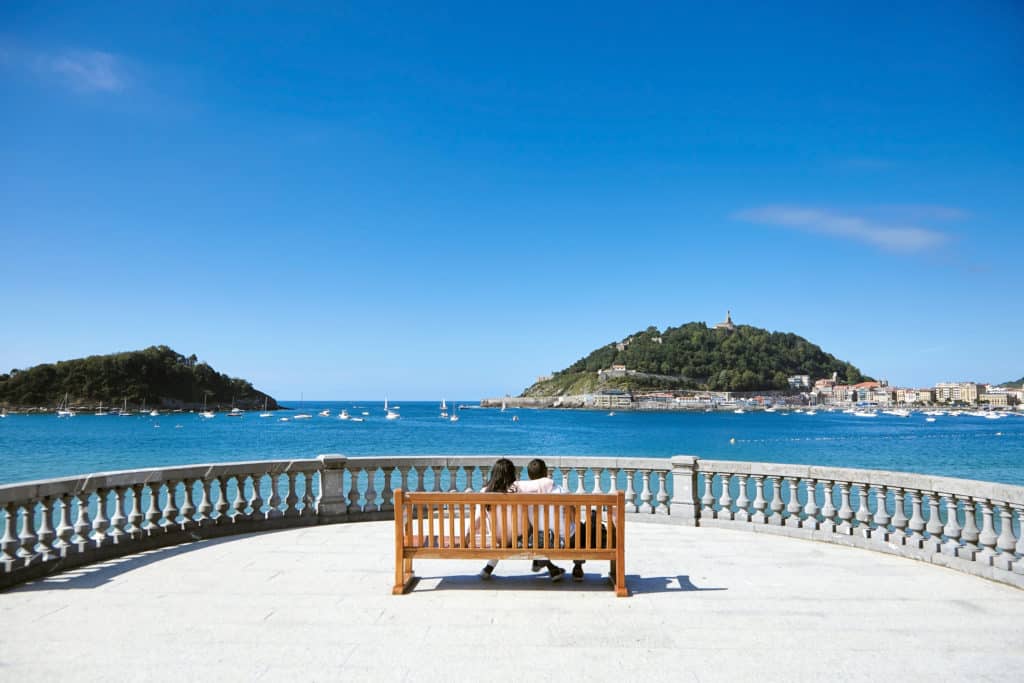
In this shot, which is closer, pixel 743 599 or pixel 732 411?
pixel 743 599

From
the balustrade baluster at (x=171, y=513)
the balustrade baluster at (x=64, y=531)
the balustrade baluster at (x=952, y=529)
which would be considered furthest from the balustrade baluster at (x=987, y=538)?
the balustrade baluster at (x=64, y=531)

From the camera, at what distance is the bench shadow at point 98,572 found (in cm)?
612

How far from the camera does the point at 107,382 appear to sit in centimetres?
14312

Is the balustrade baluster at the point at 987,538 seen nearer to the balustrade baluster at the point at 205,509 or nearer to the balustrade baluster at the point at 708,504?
the balustrade baluster at the point at 708,504

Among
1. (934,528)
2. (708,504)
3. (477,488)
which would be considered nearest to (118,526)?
(477,488)

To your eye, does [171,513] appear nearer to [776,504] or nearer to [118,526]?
[118,526]

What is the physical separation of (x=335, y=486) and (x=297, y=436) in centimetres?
8229

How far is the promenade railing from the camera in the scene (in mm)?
6484

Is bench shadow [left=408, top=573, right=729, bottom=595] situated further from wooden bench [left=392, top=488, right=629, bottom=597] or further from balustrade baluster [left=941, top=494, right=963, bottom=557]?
balustrade baluster [left=941, top=494, right=963, bottom=557]

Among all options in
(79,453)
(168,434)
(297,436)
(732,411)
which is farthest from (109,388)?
(732,411)

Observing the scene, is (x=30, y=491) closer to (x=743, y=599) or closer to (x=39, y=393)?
(x=743, y=599)

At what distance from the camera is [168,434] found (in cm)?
8788

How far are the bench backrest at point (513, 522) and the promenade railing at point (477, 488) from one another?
55.7 inches

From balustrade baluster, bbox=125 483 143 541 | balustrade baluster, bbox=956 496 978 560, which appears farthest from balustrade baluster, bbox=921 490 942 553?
balustrade baluster, bbox=125 483 143 541
